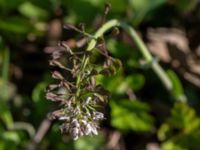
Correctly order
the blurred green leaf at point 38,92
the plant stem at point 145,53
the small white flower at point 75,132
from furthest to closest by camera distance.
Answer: the blurred green leaf at point 38,92 < the plant stem at point 145,53 < the small white flower at point 75,132

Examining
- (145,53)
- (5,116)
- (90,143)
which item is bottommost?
(90,143)

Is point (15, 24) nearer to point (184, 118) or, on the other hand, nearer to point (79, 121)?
point (184, 118)

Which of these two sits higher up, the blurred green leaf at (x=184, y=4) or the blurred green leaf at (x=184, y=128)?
the blurred green leaf at (x=184, y=4)

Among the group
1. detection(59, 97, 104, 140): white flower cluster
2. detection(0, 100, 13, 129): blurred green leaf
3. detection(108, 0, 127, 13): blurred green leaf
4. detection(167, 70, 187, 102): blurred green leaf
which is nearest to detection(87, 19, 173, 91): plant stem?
detection(167, 70, 187, 102): blurred green leaf

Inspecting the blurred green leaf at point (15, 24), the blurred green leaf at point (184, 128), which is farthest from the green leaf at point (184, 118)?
the blurred green leaf at point (15, 24)

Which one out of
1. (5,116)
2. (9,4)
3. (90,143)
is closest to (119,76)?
(90,143)

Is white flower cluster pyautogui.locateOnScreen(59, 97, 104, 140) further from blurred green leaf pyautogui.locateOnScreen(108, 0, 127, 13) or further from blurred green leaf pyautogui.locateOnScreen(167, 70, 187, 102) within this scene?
blurred green leaf pyautogui.locateOnScreen(108, 0, 127, 13)

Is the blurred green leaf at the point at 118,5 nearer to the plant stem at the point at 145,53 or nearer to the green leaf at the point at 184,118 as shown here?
the plant stem at the point at 145,53

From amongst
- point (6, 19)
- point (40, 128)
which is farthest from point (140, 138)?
point (6, 19)

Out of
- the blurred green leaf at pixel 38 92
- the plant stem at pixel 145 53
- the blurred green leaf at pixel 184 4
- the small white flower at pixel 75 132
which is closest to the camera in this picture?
the small white flower at pixel 75 132
